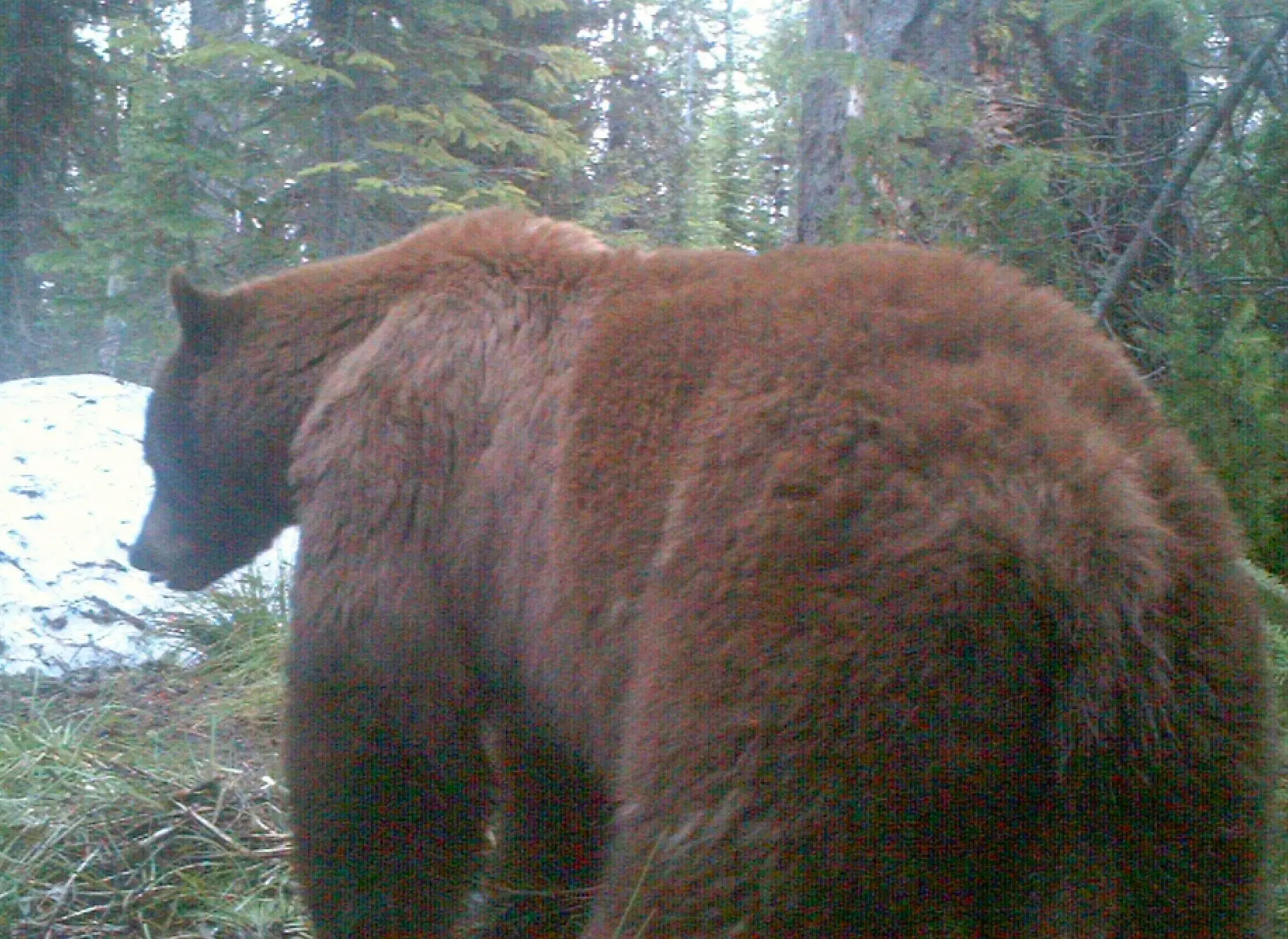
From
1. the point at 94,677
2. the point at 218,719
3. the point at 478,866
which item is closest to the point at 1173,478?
the point at 478,866

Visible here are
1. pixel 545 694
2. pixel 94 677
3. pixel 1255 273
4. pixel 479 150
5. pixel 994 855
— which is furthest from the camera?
pixel 479 150

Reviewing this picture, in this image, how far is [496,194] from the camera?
8.58 metres

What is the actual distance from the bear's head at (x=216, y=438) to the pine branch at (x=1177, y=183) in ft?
10.6

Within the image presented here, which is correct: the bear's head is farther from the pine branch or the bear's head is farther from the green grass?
the pine branch

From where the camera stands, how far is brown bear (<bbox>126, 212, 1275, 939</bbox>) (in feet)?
6.59

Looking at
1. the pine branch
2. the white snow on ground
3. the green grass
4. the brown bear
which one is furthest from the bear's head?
A: the pine branch

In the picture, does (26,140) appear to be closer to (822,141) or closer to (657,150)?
(657,150)

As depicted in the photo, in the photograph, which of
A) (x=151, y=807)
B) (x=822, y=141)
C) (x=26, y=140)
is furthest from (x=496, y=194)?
(x=26, y=140)

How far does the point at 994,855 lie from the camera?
6.75ft

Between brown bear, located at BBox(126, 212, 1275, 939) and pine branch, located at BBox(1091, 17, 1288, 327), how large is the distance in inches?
94.0

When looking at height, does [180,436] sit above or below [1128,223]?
below

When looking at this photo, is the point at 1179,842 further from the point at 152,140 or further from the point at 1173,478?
the point at 152,140

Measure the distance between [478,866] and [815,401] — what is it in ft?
5.91

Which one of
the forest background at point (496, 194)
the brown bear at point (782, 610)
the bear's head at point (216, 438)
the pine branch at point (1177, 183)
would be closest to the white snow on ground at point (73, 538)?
the forest background at point (496, 194)
